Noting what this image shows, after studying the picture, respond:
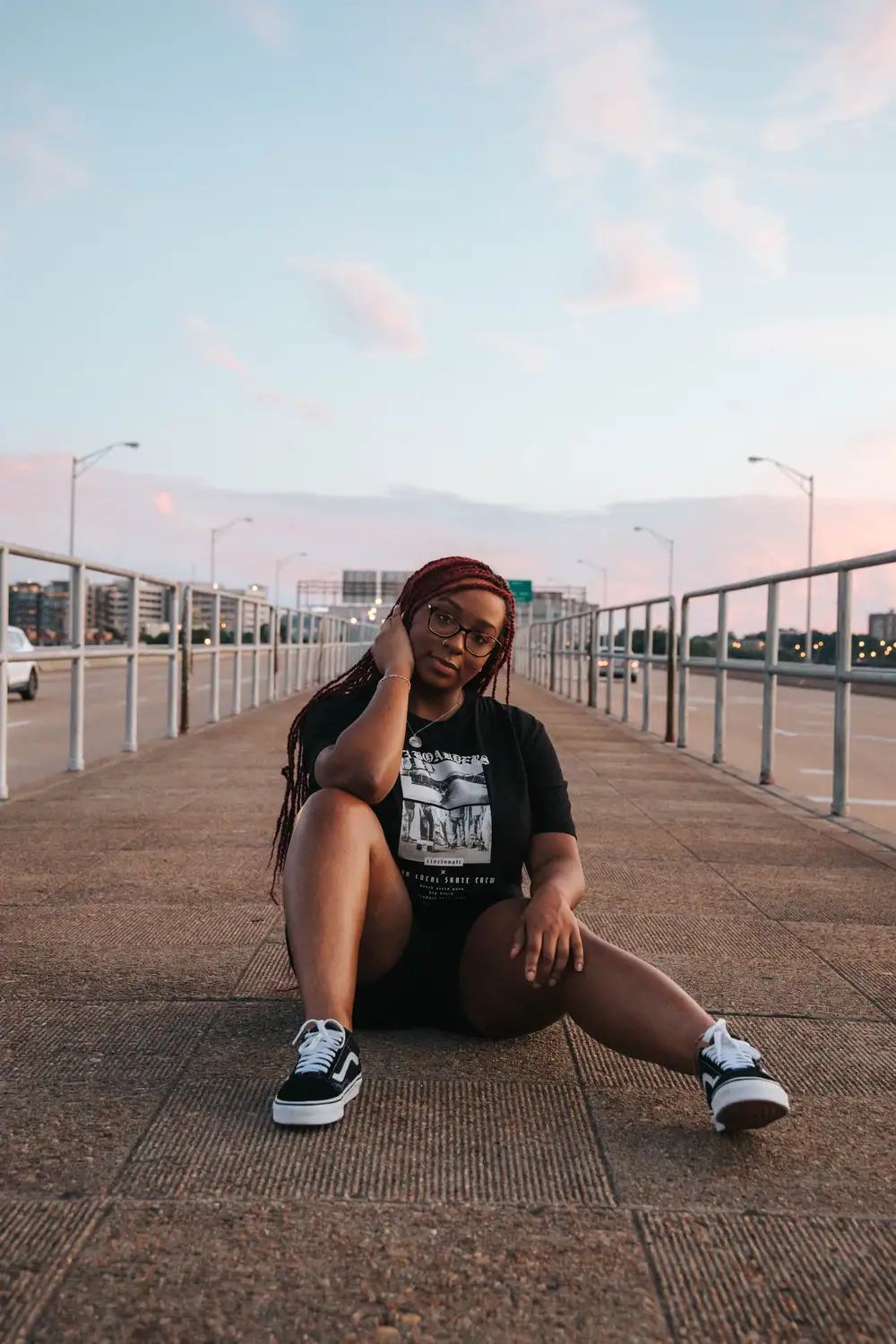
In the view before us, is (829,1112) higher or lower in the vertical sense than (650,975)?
→ lower

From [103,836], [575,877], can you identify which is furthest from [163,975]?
[103,836]

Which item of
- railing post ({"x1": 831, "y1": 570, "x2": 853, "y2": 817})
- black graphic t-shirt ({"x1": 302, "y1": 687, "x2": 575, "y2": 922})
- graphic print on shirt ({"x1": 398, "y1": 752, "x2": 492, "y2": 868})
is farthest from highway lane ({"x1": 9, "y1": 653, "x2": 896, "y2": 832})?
graphic print on shirt ({"x1": 398, "y1": 752, "x2": 492, "y2": 868})

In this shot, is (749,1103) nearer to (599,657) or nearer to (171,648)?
(171,648)

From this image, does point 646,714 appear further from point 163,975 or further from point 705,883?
point 163,975

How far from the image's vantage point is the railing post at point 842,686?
6953mm

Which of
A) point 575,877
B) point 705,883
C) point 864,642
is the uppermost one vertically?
point 864,642

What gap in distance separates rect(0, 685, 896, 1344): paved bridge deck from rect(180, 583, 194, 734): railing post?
7.94 m

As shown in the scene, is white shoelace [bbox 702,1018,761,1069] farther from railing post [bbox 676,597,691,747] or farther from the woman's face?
railing post [bbox 676,597,691,747]

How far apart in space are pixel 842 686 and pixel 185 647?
7087 millimetres

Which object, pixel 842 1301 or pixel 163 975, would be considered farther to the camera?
pixel 163 975

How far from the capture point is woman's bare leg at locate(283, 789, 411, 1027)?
259 cm

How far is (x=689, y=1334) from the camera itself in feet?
5.71

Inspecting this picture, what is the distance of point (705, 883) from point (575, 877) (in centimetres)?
253

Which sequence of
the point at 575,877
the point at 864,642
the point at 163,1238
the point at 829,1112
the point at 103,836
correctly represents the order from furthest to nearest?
1. the point at 864,642
2. the point at 103,836
3. the point at 575,877
4. the point at 829,1112
5. the point at 163,1238
